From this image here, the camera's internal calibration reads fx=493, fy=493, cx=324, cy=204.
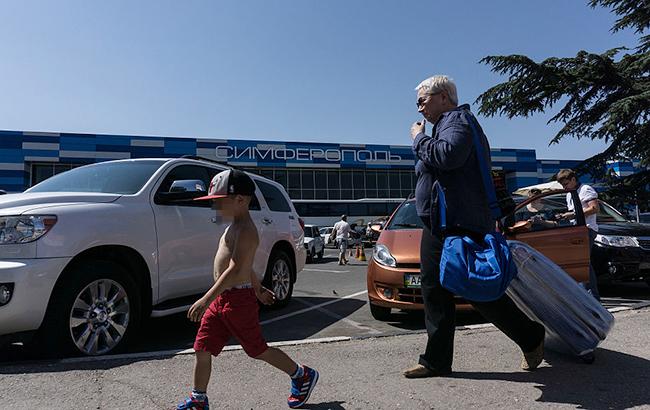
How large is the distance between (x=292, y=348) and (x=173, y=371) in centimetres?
105

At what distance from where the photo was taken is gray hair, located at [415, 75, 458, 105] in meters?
3.29

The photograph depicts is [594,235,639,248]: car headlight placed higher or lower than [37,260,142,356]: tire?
higher

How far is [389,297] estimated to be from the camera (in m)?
5.30

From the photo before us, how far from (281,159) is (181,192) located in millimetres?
41925

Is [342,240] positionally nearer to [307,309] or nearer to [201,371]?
[307,309]

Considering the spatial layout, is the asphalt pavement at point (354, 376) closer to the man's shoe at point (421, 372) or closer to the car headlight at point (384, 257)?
the man's shoe at point (421, 372)

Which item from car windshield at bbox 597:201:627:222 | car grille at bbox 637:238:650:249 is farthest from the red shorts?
car windshield at bbox 597:201:627:222

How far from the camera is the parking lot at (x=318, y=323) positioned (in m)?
4.61

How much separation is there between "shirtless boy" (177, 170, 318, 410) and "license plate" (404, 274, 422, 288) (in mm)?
2542

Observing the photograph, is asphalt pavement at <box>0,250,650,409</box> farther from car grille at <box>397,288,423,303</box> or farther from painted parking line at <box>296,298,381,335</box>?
car grille at <box>397,288,423,303</box>

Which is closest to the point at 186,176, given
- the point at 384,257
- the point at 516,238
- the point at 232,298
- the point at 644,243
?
the point at 384,257

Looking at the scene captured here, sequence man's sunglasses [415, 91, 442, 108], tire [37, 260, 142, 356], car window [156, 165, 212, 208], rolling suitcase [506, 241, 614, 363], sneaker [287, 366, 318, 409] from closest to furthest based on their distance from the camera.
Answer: sneaker [287, 366, 318, 409]
man's sunglasses [415, 91, 442, 108]
rolling suitcase [506, 241, 614, 363]
tire [37, 260, 142, 356]
car window [156, 165, 212, 208]

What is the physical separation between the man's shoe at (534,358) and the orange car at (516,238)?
1.61m

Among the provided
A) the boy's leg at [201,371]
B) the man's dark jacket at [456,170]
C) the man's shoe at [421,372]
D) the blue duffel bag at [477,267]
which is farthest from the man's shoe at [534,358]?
the boy's leg at [201,371]
